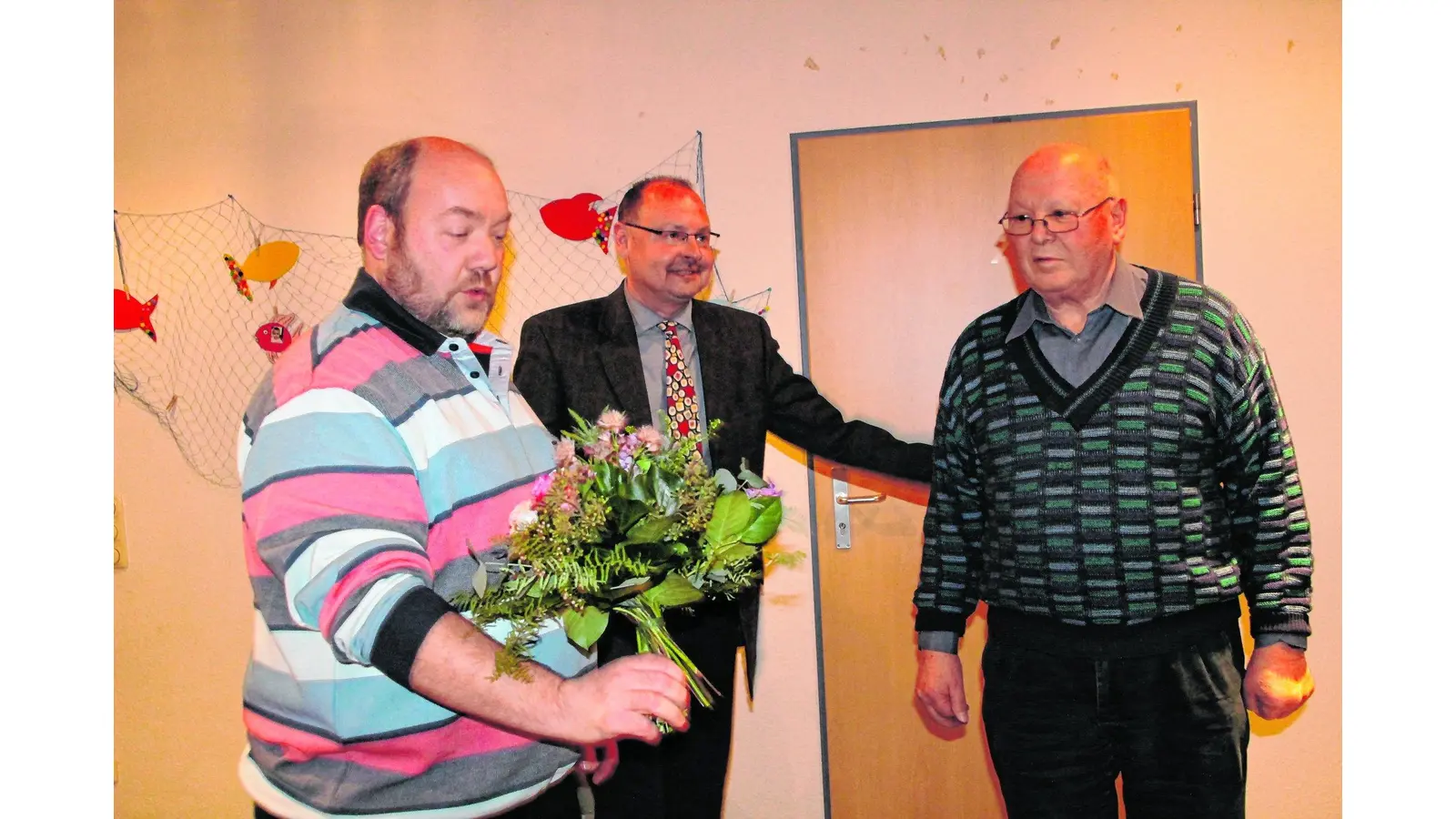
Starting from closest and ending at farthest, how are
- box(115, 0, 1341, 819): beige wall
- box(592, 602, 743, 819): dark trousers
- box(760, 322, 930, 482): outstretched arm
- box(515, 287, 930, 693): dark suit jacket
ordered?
box(592, 602, 743, 819): dark trousers < box(515, 287, 930, 693): dark suit jacket < box(760, 322, 930, 482): outstretched arm < box(115, 0, 1341, 819): beige wall

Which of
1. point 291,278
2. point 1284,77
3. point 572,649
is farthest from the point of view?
point 291,278

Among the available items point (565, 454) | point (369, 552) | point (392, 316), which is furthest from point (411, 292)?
point (369, 552)

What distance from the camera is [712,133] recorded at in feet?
11.0

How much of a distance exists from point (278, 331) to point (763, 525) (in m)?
2.58

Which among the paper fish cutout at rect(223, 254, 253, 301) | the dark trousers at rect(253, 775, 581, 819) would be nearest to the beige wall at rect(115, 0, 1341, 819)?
the paper fish cutout at rect(223, 254, 253, 301)

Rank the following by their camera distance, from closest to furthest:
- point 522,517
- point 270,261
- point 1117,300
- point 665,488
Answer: point 522,517
point 665,488
point 1117,300
point 270,261

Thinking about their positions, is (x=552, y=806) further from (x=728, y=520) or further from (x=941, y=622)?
(x=941, y=622)

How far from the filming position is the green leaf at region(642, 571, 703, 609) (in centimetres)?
150

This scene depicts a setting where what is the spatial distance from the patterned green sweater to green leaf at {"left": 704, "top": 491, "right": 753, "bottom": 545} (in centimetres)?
95

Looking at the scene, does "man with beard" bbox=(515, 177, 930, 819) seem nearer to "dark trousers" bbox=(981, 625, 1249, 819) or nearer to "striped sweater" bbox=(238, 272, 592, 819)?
"dark trousers" bbox=(981, 625, 1249, 819)

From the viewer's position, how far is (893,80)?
10.8ft
